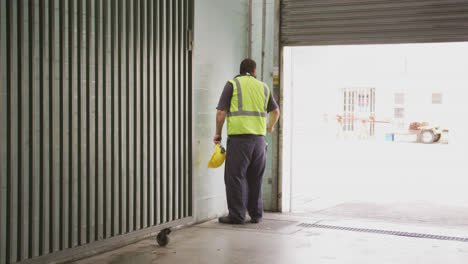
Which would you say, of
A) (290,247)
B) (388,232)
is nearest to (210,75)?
(290,247)

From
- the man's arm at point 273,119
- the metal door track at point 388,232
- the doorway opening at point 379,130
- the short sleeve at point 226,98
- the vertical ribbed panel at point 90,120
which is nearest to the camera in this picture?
the vertical ribbed panel at point 90,120

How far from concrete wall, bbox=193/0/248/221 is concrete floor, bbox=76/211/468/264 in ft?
1.36

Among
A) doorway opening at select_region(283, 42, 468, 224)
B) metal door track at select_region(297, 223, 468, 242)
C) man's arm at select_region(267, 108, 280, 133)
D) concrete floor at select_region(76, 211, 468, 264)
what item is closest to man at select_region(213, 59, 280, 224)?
man's arm at select_region(267, 108, 280, 133)

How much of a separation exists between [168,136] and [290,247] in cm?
169

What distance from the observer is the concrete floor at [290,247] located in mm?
4719

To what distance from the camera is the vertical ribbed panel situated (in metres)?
3.95

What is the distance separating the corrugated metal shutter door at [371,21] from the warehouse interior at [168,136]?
1 centimetres

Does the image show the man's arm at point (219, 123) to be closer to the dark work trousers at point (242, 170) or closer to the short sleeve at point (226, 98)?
the short sleeve at point (226, 98)

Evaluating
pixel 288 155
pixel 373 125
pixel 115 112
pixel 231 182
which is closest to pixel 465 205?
pixel 288 155

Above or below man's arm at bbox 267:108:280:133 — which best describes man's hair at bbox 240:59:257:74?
above

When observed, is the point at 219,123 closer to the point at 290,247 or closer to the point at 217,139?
the point at 217,139

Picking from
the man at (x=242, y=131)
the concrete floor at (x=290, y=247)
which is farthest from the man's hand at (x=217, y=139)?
the concrete floor at (x=290, y=247)

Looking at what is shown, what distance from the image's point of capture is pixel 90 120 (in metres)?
4.61

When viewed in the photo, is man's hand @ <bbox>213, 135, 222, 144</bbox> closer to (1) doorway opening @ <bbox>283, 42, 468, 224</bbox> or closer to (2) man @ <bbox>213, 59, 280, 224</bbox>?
(2) man @ <bbox>213, 59, 280, 224</bbox>
